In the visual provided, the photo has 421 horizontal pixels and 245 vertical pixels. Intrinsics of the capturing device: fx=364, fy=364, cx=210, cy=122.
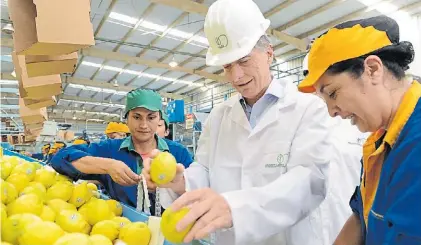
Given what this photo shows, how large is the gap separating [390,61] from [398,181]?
0.38 m

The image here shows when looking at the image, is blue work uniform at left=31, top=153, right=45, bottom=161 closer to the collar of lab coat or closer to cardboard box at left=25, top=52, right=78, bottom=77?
cardboard box at left=25, top=52, right=78, bottom=77

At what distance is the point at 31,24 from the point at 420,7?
26.4ft

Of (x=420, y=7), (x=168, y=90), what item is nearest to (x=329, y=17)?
(x=420, y=7)

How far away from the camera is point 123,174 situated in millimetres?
1787

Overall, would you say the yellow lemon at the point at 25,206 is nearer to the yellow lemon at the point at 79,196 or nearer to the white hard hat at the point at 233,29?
the yellow lemon at the point at 79,196

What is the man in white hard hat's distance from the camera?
1.25 m

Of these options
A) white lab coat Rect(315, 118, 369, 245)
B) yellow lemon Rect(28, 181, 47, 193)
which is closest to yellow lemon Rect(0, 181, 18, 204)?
yellow lemon Rect(28, 181, 47, 193)

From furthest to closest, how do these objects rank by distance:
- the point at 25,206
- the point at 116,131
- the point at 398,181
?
the point at 116,131 < the point at 25,206 < the point at 398,181

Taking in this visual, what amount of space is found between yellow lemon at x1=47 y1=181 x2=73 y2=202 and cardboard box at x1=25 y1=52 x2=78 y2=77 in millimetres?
936

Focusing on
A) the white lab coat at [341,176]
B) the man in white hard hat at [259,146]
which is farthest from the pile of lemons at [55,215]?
the white lab coat at [341,176]

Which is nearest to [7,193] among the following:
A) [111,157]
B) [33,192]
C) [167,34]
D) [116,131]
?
[33,192]

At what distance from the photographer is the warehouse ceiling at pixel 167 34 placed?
7.77 m

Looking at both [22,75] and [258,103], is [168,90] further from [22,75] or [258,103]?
[258,103]

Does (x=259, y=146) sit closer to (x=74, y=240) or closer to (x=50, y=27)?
(x=74, y=240)
